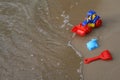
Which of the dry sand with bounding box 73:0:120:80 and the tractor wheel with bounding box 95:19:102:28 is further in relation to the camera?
the tractor wheel with bounding box 95:19:102:28

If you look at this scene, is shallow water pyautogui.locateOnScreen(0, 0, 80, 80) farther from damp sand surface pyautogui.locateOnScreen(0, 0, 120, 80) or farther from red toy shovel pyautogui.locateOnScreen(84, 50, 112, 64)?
red toy shovel pyautogui.locateOnScreen(84, 50, 112, 64)

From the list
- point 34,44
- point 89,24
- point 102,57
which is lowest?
point 102,57

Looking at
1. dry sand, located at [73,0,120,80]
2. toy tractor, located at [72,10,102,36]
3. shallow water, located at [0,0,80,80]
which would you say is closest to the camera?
dry sand, located at [73,0,120,80]

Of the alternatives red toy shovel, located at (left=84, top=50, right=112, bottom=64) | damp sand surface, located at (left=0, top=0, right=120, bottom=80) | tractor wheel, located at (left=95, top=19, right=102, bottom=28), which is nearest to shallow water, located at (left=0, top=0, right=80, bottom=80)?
damp sand surface, located at (left=0, top=0, right=120, bottom=80)

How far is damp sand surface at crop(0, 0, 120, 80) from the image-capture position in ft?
10.6

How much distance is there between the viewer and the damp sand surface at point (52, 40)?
3.24 metres

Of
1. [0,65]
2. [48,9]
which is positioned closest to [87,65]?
[0,65]

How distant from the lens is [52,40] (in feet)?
12.1

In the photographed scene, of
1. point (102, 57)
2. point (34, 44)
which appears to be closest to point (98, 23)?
point (102, 57)

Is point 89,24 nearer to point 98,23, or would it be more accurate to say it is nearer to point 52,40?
point 98,23

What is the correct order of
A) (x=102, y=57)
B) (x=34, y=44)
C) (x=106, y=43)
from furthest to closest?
(x=34, y=44), (x=106, y=43), (x=102, y=57)

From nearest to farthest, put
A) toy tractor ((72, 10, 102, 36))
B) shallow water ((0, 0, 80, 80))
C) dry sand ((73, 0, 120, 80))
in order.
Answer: dry sand ((73, 0, 120, 80)) < shallow water ((0, 0, 80, 80)) < toy tractor ((72, 10, 102, 36))

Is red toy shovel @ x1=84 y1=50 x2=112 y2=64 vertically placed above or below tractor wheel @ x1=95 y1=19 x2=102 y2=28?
below

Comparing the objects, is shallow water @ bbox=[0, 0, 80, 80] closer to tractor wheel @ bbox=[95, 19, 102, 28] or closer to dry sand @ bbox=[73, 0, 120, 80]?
dry sand @ bbox=[73, 0, 120, 80]
